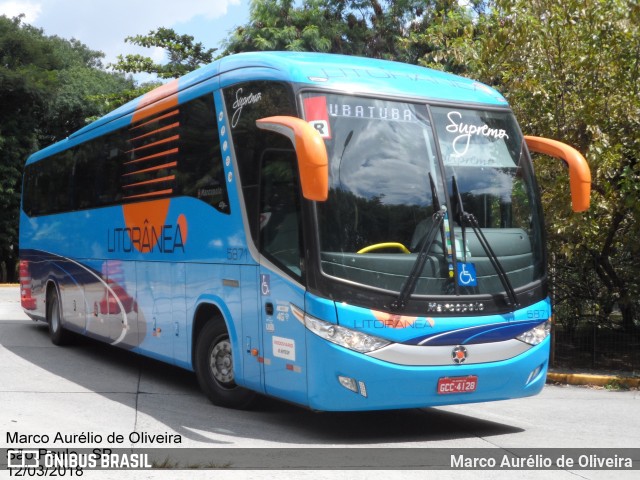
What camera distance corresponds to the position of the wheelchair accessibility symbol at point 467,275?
322 inches

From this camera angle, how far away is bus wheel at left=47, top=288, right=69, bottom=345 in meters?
15.5

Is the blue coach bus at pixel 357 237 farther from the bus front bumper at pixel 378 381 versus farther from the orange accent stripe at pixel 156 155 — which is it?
the orange accent stripe at pixel 156 155


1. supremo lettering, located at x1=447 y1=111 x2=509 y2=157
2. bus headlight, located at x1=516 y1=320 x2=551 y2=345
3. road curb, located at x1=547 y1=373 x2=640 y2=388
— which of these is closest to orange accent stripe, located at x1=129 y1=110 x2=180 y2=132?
supremo lettering, located at x1=447 y1=111 x2=509 y2=157

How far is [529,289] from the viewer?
28.3 feet

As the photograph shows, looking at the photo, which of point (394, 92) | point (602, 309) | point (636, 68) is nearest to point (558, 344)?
point (602, 309)

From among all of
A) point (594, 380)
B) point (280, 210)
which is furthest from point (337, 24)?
point (280, 210)

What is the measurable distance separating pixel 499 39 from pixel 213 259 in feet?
20.2

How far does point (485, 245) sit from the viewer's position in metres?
8.36

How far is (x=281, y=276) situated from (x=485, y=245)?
73.1 inches

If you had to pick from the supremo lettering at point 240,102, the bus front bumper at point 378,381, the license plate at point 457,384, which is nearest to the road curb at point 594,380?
the bus front bumper at point 378,381

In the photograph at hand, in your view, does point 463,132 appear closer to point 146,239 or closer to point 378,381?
point 378,381

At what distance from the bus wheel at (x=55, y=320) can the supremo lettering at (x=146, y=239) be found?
324 cm

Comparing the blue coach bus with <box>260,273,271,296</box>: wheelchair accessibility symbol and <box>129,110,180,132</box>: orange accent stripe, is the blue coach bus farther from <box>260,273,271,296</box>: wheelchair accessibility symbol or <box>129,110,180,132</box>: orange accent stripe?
<box>129,110,180,132</box>: orange accent stripe

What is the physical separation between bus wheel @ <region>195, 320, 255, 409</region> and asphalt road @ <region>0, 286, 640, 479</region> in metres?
0.16
